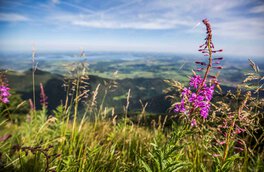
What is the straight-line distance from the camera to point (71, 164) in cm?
306

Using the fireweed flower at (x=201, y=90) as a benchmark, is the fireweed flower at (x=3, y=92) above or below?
below

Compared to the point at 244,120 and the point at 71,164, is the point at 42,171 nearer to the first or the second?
the point at 71,164

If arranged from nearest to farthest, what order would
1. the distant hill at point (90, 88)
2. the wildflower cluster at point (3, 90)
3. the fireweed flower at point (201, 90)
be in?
the fireweed flower at point (201, 90) < the wildflower cluster at point (3, 90) < the distant hill at point (90, 88)

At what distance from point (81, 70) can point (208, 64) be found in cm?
285

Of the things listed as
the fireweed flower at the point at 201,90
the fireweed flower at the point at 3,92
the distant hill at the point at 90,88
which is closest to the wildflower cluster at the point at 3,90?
the fireweed flower at the point at 3,92

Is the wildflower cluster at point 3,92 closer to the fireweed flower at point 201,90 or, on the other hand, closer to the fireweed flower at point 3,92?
the fireweed flower at point 3,92

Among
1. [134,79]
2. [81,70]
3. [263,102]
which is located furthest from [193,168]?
[134,79]

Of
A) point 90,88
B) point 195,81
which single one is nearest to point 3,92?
point 195,81

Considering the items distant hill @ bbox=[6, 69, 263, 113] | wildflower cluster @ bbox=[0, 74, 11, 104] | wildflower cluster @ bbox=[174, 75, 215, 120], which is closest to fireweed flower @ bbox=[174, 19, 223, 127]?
wildflower cluster @ bbox=[174, 75, 215, 120]

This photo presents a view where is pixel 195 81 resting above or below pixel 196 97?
above

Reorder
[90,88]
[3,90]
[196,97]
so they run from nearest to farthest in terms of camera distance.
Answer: [196,97]
[3,90]
[90,88]

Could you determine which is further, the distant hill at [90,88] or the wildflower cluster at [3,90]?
the distant hill at [90,88]

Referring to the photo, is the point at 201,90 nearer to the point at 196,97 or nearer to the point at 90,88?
the point at 196,97

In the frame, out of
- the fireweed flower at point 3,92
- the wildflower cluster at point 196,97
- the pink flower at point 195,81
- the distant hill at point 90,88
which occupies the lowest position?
the distant hill at point 90,88
